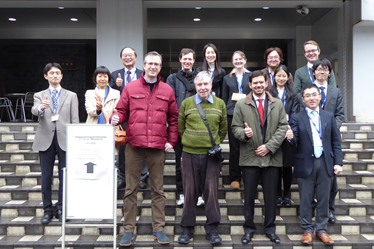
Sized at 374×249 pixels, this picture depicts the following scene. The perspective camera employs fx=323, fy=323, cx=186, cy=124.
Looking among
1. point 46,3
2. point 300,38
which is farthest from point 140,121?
point 300,38

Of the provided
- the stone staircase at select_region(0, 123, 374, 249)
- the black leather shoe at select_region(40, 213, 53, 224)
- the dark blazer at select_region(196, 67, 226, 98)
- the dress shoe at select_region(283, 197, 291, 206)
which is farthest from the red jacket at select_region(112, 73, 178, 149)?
the dress shoe at select_region(283, 197, 291, 206)

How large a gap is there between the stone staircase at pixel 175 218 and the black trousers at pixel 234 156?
0.60 feet

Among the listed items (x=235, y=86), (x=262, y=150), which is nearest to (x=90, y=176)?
(x=262, y=150)

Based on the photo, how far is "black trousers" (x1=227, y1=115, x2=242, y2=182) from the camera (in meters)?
4.10

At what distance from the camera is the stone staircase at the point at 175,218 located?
3.51 meters

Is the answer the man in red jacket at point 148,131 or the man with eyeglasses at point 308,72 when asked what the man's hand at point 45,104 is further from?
the man with eyeglasses at point 308,72

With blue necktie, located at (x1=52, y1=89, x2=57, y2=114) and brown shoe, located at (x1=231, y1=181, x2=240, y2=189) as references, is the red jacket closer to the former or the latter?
blue necktie, located at (x1=52, y1=89, x2=57, y2=114)

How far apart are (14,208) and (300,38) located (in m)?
9.98

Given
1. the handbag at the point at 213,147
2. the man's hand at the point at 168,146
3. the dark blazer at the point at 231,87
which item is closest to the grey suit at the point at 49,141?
the man's hand at the point at 168,146

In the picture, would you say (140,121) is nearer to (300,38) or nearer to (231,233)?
(231,233)

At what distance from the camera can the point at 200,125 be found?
332cm

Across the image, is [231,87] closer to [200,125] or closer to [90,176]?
[200,125]

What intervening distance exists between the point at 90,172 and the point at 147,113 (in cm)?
81

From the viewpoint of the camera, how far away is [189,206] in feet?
11.1
